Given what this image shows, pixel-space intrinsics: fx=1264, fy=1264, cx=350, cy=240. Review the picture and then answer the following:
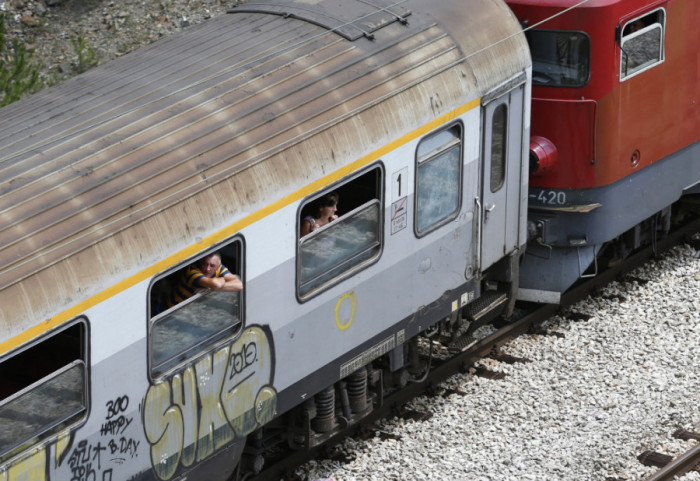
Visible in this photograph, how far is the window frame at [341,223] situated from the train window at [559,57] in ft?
9.76

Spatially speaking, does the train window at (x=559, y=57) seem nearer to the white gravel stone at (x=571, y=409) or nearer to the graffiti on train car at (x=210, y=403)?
the white gravel stone at (x=571, y=409)

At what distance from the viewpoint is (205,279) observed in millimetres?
8242

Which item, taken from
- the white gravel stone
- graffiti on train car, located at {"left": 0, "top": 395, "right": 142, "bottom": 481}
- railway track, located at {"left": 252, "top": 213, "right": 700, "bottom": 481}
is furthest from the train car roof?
the white gravel stone

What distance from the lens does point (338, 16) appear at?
997cm

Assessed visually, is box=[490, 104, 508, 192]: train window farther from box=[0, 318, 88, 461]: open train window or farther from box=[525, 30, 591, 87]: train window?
box=[0, 318, 88, 461]: open train window

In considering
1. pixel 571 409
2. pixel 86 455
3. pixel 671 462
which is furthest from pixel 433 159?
pixel 86 455

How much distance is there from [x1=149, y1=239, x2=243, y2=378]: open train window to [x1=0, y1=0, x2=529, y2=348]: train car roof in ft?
0.85

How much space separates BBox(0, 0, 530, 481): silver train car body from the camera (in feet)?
24.8

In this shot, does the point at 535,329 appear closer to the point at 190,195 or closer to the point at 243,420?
the point at 243,420

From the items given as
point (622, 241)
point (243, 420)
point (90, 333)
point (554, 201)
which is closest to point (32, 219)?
point (90, 333)

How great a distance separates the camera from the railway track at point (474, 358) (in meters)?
10.3

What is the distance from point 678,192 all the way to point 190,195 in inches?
268

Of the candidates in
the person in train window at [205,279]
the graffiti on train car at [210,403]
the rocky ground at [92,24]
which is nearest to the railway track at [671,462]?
the graffiti on train car at [210,403]

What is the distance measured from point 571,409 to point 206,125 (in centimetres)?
449
